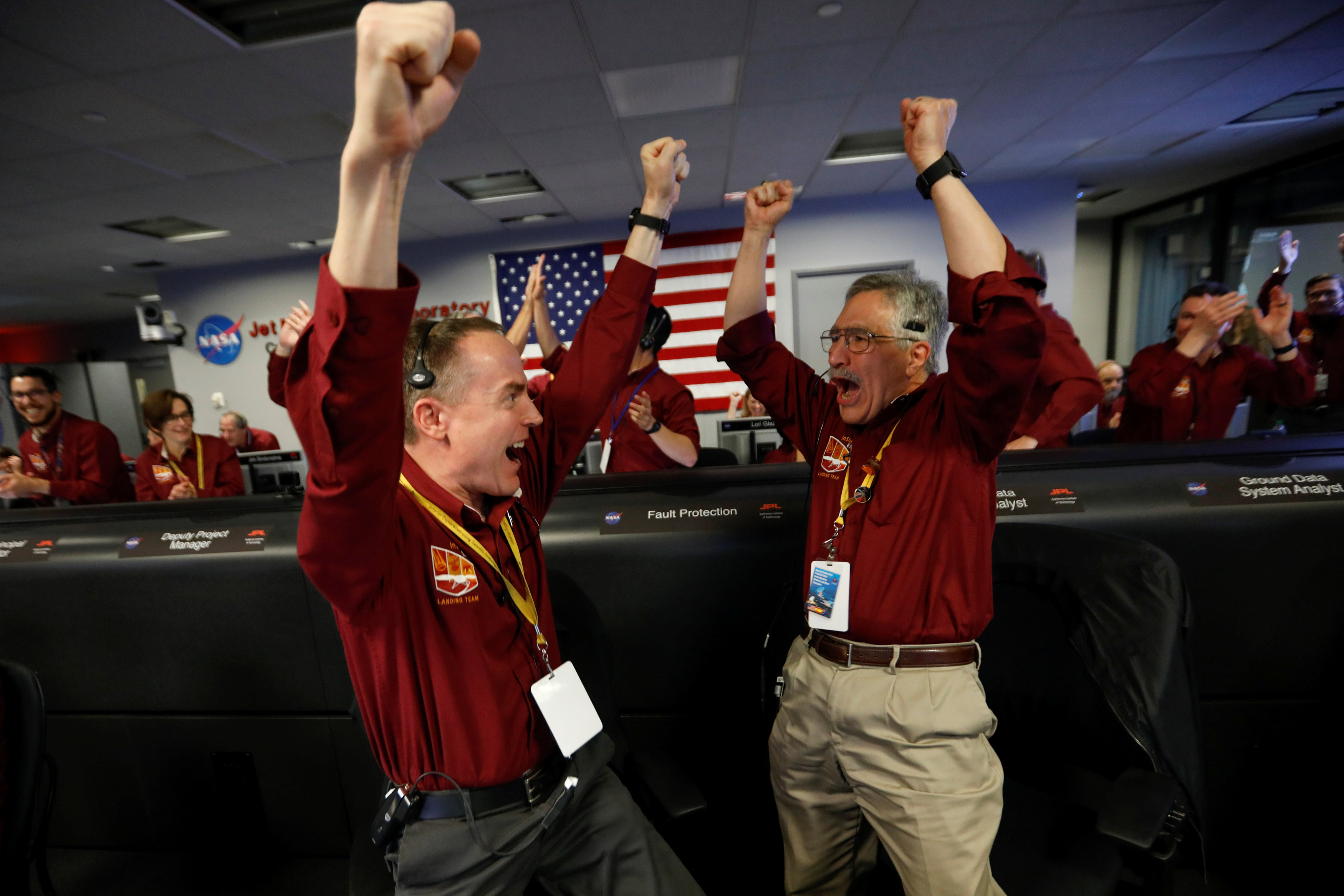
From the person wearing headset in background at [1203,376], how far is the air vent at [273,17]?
3819 mm

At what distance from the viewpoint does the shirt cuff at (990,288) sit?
35.1 inches

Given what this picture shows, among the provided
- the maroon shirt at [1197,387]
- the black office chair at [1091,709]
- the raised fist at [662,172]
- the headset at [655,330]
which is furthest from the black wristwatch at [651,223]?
the maroon shirt at [1197,387]

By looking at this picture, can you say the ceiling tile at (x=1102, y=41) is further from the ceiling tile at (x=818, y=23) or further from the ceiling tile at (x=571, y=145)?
the ceiling tile at (x=571, y=145)

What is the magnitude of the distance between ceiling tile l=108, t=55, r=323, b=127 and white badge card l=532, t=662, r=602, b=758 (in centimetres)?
334

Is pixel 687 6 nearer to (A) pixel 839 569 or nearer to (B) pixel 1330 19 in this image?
(A) pixel 839 569

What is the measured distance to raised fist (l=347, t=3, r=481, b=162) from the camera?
0.48 m

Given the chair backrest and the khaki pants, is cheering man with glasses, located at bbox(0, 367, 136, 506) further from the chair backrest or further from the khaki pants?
the khaki pants

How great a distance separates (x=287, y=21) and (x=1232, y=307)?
13.4 feet

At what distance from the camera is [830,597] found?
A: 113cm

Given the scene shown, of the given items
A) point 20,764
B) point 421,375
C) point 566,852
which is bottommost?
point 566,852

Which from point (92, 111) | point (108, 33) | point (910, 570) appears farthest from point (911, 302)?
point (92, 111)

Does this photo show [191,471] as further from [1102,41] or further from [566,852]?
[1102,41]

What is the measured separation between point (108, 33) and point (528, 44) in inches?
68.2

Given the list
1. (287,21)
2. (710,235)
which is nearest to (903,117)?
(287,21)
